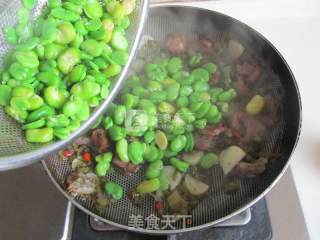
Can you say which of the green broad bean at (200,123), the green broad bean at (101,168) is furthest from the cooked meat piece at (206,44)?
the green broad bean at (101,168)

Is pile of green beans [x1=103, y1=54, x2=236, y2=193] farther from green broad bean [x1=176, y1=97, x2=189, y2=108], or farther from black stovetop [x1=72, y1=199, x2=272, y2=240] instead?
black stovetop [x1=72, y1=199, x2=272, y2=240]

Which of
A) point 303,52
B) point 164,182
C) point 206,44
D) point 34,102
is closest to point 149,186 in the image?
point 164,182

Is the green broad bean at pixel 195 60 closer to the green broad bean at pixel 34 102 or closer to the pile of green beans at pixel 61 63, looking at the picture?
the pile of green beans at pixel 61 63

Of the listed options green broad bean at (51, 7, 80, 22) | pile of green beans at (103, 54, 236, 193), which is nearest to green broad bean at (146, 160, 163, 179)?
pile of green beans at (103, 54, 236, 193)

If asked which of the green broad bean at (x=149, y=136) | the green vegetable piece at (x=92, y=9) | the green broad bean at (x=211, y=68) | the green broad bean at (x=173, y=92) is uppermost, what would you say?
the green vegetable piece at (x=92, y=9)

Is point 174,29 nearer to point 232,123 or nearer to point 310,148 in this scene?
point 232,123

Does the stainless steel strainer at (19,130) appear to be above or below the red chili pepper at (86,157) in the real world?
above
